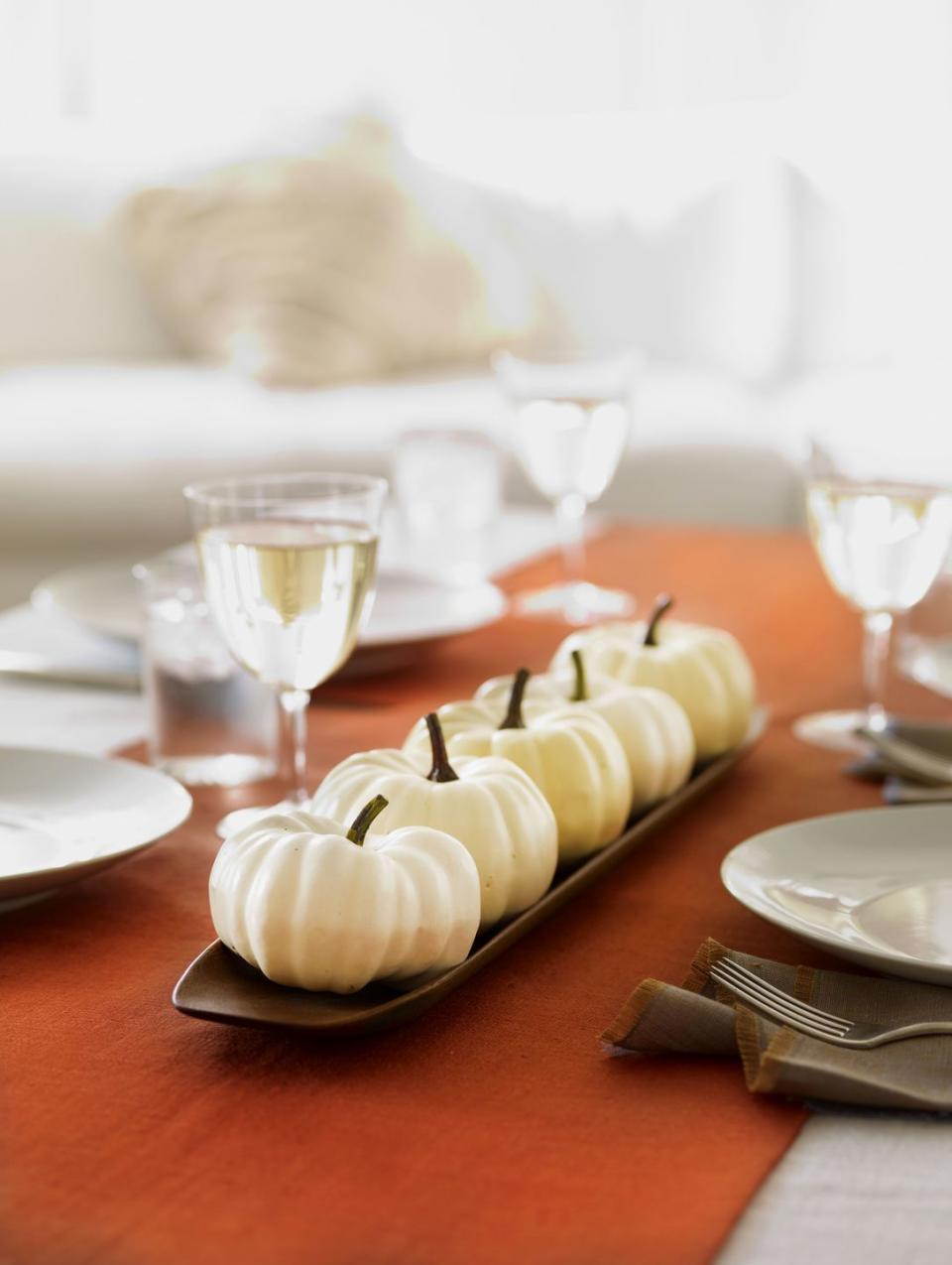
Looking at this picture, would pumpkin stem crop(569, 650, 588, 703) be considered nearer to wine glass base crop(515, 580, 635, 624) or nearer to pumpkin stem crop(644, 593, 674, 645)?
pumpkin stem crop(644, 593, 674, 645)

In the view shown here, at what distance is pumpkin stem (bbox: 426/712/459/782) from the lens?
0.67 m

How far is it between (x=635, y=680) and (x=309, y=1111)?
39 centimetres

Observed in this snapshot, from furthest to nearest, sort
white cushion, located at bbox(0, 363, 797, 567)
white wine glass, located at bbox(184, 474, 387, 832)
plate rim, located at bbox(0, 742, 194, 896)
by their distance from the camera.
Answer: white cushion, located at bbox(0, 363, 797, 567) → white wine glass, located at bbox(184, 474, 387, 832) → plate rim, located at bbox(0, 742, 194, 896)

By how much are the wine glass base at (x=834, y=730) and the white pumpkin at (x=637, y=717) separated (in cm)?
18

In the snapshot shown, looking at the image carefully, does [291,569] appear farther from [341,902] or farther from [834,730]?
[834,730]

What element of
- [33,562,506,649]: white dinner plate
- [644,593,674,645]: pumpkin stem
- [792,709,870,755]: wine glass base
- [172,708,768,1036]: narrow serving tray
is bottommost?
[792,709,870,755]: wine glass base

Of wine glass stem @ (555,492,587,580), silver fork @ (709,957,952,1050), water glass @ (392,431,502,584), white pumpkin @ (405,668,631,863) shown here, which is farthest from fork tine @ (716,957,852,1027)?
water glass @ (392,431,502,584)

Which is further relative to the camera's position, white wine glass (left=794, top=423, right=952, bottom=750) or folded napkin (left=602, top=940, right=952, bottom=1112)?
white wine glass (left=794, top=423, right=952, bottom=750)

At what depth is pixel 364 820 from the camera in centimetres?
60

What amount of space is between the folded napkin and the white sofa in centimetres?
225

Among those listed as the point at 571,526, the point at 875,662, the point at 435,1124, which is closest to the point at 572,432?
the point at 571,526

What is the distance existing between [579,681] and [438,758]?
15 cm

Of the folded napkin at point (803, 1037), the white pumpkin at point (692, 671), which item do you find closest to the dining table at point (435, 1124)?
the folded napkin at point (803, 1037)

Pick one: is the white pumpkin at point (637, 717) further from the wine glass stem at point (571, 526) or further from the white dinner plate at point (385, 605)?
the wine glass stem at point (571, 526)
